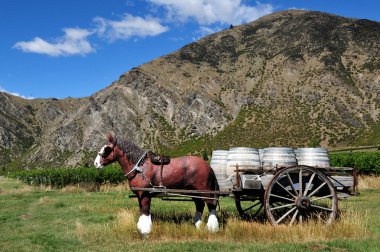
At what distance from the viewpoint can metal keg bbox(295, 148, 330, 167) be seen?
1091 cm

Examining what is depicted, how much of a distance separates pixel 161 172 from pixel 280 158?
3156 millimetres

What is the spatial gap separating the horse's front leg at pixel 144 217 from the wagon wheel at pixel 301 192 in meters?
2.72

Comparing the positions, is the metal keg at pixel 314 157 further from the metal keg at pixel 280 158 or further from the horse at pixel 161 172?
the horse at pixel 161 172

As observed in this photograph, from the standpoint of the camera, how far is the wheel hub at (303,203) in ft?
32.5

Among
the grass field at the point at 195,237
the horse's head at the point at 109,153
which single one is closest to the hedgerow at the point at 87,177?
the grass field at the point at 195,237

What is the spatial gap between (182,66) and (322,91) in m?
38.0

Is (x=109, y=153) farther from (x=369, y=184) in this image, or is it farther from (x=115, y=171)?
(x=115, y=171)

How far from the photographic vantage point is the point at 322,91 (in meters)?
90.7

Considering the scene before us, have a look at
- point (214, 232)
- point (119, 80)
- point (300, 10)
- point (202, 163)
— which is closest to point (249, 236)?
point (214, 232)

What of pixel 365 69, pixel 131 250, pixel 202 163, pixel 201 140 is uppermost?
pixel 365 69

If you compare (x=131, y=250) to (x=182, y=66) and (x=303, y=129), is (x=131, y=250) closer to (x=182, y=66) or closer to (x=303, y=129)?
(x=303, y=129)

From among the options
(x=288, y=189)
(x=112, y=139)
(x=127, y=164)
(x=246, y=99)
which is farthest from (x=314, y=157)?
(x=246, y=99)

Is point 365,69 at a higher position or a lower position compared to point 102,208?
higher

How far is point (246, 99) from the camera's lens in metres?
97.0
